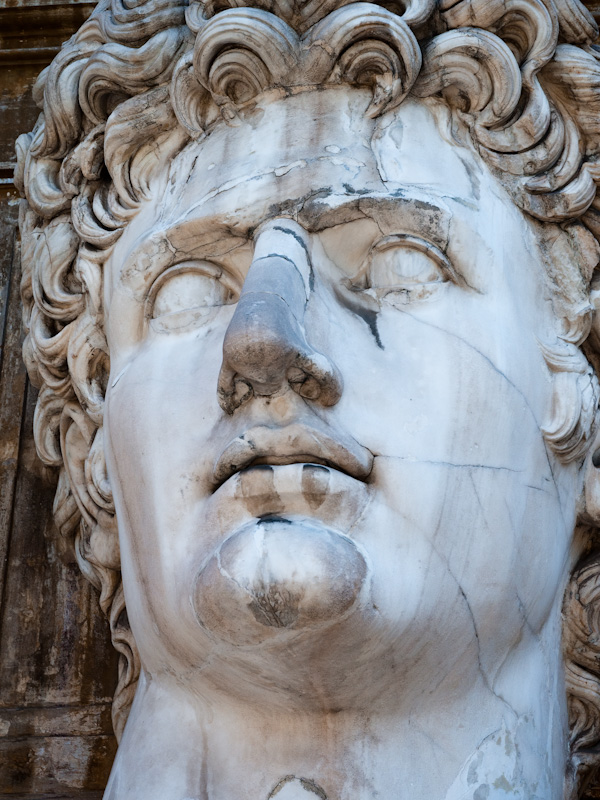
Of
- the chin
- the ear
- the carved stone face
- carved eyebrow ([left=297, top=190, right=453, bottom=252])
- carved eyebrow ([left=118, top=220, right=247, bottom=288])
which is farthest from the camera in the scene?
the ear

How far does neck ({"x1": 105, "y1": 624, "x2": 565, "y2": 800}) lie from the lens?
268 centimetres

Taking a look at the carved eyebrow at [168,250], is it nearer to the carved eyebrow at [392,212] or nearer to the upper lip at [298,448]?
the carved eyebrow at [392,212]

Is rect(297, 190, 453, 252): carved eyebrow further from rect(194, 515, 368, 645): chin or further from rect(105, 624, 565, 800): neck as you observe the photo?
rect(105, 624, 565, 800): neck

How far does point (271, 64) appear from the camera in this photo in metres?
3.15

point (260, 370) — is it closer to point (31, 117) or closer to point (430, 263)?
point (430, 263)

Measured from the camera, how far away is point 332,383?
270 cm

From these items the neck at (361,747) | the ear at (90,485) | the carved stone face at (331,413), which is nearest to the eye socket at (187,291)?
the carved stone face at (331,413)

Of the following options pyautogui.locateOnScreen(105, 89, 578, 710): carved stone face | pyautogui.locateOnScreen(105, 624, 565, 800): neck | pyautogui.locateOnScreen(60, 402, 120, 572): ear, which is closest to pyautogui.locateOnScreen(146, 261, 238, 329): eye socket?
pyautogui.locateOnScreen(105, 89, 578, 710): carved stone face

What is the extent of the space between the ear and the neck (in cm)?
59

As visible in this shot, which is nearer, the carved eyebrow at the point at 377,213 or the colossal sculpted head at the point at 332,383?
the colossal sculpted head at the point at 332,383

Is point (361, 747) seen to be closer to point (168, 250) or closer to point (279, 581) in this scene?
point (279, 581)

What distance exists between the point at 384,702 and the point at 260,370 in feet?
2.43

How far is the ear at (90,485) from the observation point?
10.9ft

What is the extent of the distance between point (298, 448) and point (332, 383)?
160mm
